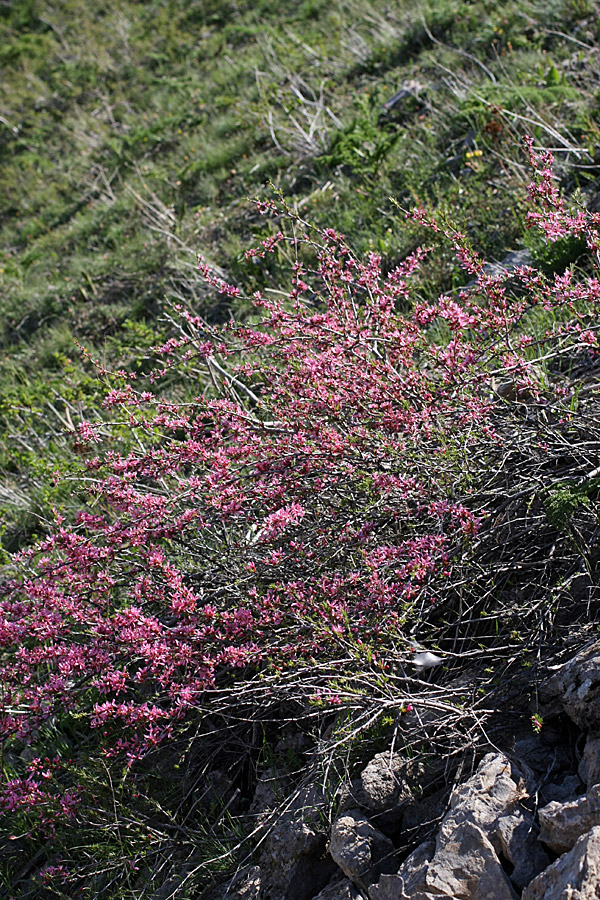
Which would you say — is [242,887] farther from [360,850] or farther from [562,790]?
[562,790]

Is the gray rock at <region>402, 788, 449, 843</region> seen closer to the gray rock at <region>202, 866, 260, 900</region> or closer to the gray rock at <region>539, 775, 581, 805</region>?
the gray rock at <region>539, 775, 581, 805</region>

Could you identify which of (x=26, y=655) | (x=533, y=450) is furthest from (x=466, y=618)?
(x=26, y=655)

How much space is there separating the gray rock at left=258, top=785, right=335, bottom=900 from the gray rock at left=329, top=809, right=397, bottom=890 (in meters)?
0.17

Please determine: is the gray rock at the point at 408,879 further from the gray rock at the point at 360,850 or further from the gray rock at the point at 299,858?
the gray rock at the point at 299,858

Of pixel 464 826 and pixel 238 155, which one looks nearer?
pixel 464 826

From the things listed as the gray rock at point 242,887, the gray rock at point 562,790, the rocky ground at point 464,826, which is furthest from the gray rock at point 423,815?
the gray rock at point 242,887

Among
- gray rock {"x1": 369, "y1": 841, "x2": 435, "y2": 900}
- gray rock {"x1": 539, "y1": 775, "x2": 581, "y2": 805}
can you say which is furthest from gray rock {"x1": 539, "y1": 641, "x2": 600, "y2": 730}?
gray rock {"x1": 369, "y1": 841, "x2": 435, "y2": 900}

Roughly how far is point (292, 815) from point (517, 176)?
444 cm

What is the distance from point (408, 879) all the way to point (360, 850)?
246 millimetres

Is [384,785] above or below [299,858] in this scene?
above

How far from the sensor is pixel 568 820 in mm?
2020

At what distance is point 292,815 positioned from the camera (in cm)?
283

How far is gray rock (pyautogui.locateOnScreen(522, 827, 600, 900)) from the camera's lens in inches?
69.2

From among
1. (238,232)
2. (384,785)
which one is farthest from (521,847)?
(238,232)
